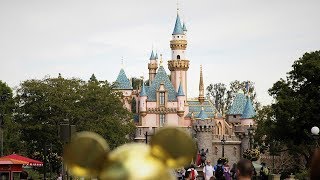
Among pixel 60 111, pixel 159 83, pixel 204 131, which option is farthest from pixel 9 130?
pixel 159 83

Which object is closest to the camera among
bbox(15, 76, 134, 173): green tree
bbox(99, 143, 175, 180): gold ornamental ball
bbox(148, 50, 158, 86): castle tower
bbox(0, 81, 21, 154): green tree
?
bbox(99, 143, 175, 180): gold ornamental ball

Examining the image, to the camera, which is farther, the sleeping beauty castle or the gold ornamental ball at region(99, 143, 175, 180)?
the sleeping beauty castle

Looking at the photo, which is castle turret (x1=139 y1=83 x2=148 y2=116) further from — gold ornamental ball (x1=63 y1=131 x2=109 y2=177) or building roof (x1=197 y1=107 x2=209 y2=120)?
gold ornamental ball (x1=63 y1=131 x2=109 y2=177)

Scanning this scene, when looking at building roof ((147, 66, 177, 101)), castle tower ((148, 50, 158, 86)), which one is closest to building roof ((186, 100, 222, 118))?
building roof ((147, 66, 177, 101))

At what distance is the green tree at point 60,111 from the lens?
73375 millimetres

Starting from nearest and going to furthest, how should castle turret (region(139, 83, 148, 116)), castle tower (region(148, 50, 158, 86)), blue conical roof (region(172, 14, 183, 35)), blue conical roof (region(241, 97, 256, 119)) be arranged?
blue conical roof (region(241, 97, 256, 119))
castle turret (region(139, 83, 148, 116))
blue conical roof (region(172, 14, 183, 35))
castle tower (region(148, 50, 158, 86))

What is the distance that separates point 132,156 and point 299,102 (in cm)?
5427

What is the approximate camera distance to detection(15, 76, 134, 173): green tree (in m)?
73.4

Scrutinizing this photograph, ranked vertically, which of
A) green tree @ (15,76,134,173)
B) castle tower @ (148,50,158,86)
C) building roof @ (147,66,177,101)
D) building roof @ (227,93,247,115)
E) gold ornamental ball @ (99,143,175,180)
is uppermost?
castle tower @ (148,50,158,86)

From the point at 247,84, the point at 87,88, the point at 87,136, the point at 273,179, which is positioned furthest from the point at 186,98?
the point at 87,136

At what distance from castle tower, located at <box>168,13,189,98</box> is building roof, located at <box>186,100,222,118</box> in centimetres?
235

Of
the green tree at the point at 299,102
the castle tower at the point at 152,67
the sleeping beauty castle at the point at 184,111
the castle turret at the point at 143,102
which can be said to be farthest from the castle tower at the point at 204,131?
the green tree at the point at 299,102

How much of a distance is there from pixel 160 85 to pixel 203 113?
6.74m

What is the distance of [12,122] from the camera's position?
3039 inches
